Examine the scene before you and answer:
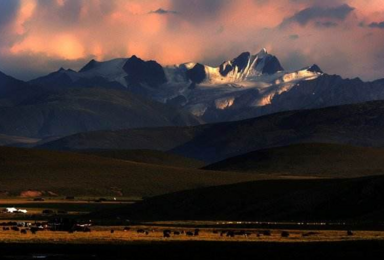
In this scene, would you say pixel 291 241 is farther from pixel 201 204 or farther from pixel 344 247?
pixel 201 204

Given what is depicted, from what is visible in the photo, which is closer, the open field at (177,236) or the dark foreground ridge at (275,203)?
the open field at (177,236)

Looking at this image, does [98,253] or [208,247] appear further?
[208,247]

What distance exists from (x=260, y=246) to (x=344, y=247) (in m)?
7.00

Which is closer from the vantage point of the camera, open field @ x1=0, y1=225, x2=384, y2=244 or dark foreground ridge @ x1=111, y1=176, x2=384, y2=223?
open field @ x1=0, y1=225, x2=384, y2=244

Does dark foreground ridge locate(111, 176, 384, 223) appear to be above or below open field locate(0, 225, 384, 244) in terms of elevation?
above

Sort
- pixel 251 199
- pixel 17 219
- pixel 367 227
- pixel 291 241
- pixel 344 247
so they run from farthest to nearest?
pixel 251 199 < pixel 17 219 < pixel 367 227 < pixel 291 241 < pixel 344 247

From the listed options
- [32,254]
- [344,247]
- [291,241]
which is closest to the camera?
[32,254]

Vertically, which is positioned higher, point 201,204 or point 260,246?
point 201,204

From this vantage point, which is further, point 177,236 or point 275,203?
point 275,203

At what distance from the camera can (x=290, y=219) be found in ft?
470

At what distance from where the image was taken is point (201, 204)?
16850cm

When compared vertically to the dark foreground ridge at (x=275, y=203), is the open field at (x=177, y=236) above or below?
below

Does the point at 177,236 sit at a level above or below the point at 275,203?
below

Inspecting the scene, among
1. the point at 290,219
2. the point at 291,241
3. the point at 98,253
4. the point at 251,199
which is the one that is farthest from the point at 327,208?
the point at 98,253
